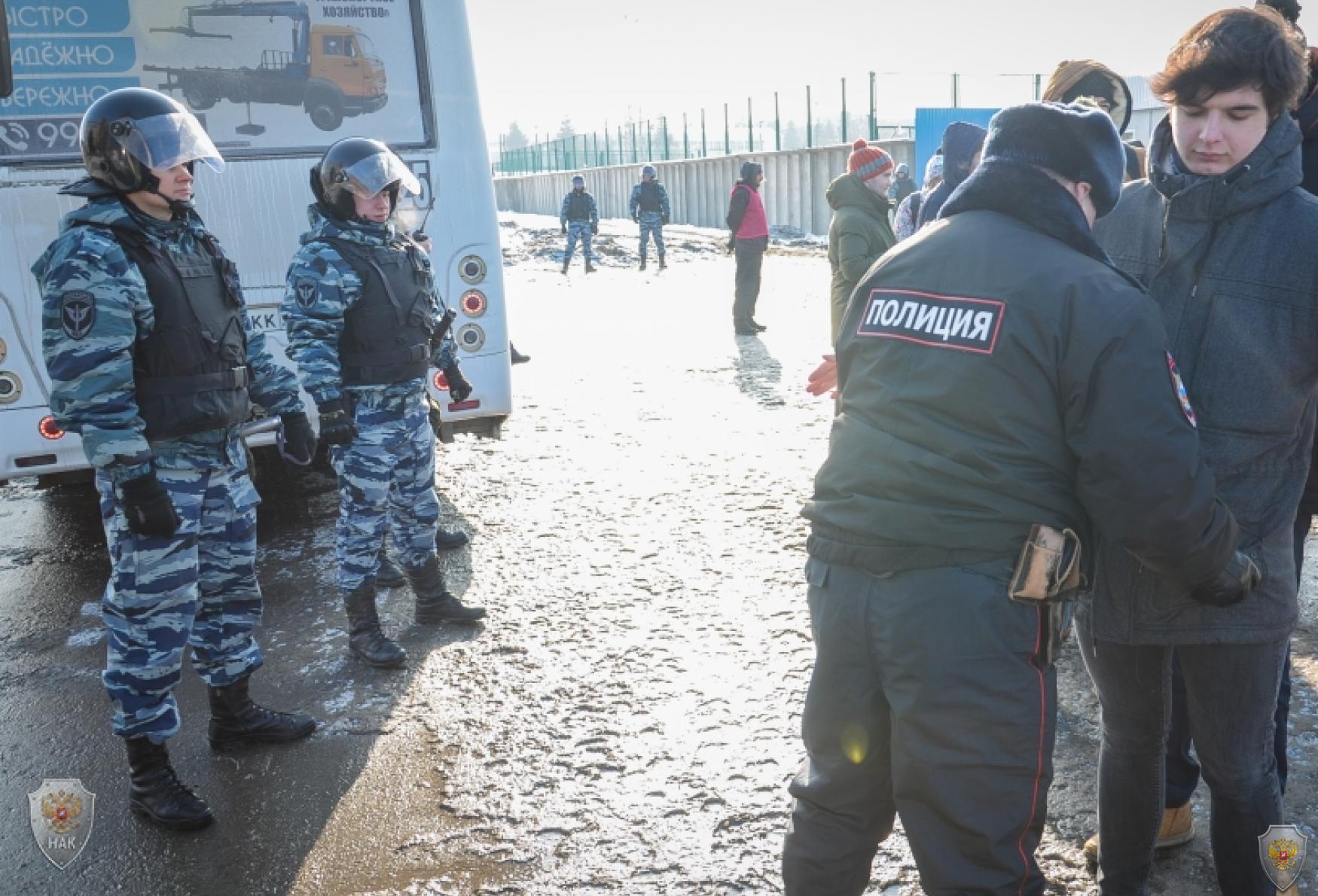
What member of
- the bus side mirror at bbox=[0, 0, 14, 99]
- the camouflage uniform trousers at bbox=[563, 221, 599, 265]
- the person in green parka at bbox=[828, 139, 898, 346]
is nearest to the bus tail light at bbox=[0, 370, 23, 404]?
the bus side mirror at bbox=[0, 0, 14, 99]

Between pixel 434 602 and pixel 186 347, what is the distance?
66.6 inches

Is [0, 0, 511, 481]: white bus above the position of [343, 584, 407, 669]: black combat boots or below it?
above

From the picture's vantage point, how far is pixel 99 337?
2830mm

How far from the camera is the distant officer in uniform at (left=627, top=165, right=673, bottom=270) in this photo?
64.8 ft

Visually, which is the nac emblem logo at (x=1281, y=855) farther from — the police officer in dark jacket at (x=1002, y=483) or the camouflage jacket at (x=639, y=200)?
the camouflage jacket at (x=639, y=200)

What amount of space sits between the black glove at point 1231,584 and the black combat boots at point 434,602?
3035mm

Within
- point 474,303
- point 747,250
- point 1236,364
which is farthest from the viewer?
point 747,250

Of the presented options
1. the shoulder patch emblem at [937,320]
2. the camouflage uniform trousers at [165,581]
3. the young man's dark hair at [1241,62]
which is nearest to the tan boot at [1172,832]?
the shoulder patch emblem at [937,320]

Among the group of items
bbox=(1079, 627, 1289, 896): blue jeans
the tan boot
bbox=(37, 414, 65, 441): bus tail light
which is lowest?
the tan boot

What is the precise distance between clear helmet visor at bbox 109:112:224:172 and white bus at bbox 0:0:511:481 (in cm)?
199

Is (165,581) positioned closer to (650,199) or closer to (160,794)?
(160,794)

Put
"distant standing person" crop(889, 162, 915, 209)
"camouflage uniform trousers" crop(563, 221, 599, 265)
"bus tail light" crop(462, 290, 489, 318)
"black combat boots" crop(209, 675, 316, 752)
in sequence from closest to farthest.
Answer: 1. "black combat boots" crop(209, 675, 316, 752)
2. "bus tail light" crop(462, 290, 489, 318)
3. "distant standing person" crop(889, 162, 915, 209)
4. "camouflage uniform trousers" crop(563, 221, 599, 265)

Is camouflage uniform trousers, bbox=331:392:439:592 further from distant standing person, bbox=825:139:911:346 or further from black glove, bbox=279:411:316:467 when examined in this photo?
A: distant standing person, bbox=825:139:911:346

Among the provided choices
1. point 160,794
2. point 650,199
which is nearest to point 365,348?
point 160,794
